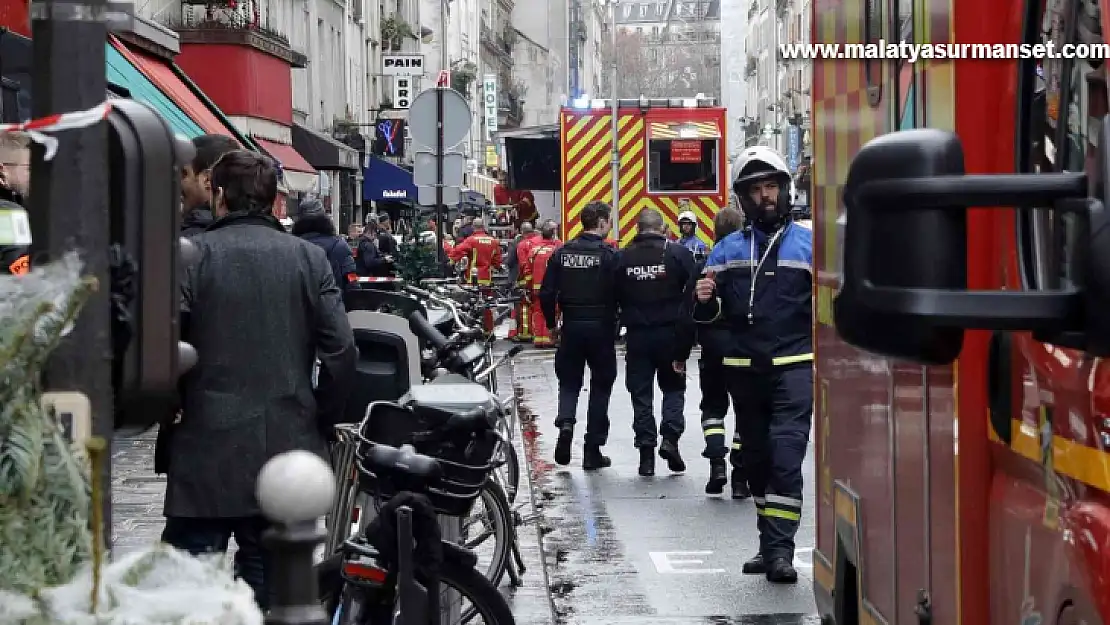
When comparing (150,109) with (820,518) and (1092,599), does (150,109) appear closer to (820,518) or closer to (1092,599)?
(1092,599)

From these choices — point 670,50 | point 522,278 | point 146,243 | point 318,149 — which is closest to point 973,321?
point 146,243

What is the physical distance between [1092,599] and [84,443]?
1313 mm

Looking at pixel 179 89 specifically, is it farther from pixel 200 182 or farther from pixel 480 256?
pixel 480 256

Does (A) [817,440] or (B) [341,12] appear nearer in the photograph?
(A) [817,440]

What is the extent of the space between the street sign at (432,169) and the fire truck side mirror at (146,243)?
13978 millimetres

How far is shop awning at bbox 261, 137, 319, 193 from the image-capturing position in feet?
88.7

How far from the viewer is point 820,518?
16.9ft

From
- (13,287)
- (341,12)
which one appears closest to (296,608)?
(13,287)

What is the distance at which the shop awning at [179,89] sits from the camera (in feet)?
49.6

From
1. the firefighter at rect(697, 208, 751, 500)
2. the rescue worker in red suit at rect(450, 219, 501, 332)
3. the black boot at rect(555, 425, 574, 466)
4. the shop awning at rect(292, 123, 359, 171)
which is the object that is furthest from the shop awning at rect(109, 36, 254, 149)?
the shop awning at rect(292, 123, 359, 171)

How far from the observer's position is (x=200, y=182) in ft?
20.7

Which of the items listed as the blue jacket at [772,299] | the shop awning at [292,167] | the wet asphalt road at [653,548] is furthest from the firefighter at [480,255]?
the blue jacket at [772,299]

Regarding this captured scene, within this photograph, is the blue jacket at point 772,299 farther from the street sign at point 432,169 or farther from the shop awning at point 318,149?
the shop awning at point 318,149

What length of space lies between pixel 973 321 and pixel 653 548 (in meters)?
7.80
